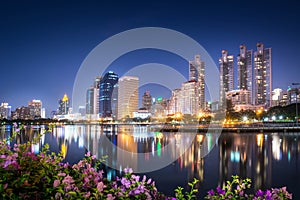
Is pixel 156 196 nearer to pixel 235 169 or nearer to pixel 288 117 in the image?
pixel 235 169

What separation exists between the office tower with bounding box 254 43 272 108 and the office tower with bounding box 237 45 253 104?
7.32 metres

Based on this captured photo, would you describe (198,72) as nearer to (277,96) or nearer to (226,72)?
(226,72)

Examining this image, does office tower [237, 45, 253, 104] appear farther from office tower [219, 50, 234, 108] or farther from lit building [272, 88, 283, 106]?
lit building [272, 88, 283, 106]

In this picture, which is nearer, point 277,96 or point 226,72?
point 277,96

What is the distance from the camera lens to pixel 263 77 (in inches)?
5965

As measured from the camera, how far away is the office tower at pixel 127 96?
171125 millimetres

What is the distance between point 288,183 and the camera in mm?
8289

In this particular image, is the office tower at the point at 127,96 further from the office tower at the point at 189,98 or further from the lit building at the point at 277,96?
the lit building at the point at 277,96

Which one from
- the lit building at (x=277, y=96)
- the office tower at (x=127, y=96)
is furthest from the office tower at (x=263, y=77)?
the office tower at (x=127, y=96)

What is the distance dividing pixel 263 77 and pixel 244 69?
1498 cm

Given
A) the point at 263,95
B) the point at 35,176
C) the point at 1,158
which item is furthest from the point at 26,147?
the point at 263,95

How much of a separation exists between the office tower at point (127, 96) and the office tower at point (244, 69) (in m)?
61.4

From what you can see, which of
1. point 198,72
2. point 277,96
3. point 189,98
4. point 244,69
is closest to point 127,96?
point 198,72

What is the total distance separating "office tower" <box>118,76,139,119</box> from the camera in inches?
6737
